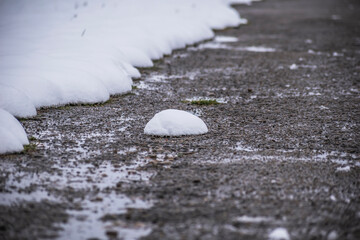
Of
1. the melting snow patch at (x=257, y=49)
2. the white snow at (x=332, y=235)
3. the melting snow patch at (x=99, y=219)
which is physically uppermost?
the melting snow patch at (x=257, y=49)

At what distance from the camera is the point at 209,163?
5016 millimetres

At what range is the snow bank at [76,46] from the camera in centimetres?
722

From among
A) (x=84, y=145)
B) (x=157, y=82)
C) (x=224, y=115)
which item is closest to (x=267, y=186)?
(x=84, y=145)

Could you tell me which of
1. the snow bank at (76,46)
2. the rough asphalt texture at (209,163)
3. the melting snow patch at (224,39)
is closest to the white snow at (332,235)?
the rough asphalt texture at (209,163)

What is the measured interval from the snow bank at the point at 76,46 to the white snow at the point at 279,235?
3.14 m

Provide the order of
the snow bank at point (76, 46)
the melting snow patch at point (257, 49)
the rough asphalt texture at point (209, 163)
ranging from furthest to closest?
the melting snow patch at point (257, 49) → the snow bank at point (76, 46) → the rough asphalt texture at point (209, 163)

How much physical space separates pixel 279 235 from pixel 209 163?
1.70m

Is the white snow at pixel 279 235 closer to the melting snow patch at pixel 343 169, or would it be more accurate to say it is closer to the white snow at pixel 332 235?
the white snow at pixel 332 235

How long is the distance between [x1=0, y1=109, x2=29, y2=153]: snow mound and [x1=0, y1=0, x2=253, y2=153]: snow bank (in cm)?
7

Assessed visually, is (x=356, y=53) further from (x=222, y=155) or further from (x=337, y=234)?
(x=337, y=234)

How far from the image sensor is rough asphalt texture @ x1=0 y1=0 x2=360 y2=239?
366 cm

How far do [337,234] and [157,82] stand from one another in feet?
21.3

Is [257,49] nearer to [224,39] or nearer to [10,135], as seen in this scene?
[224,39]

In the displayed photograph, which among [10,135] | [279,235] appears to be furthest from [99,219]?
[10,135]
